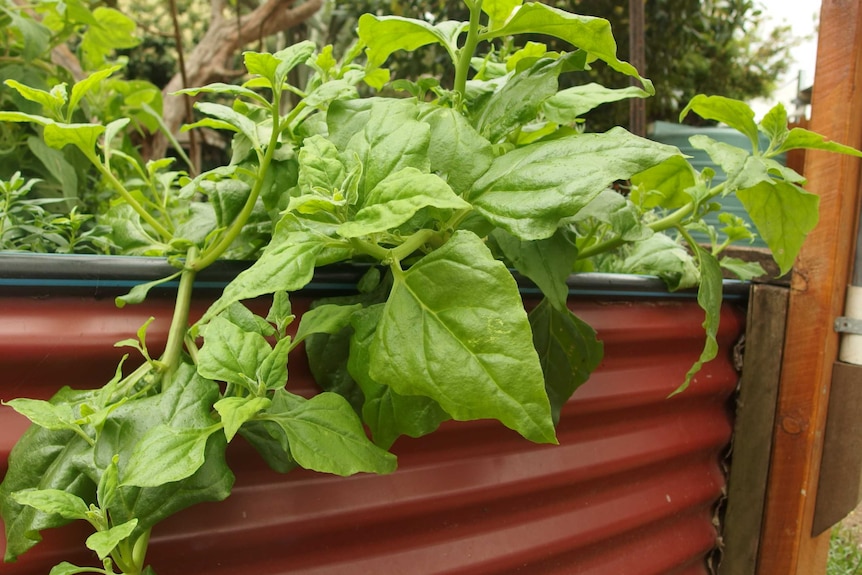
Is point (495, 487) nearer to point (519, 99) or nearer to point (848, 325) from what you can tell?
point (519, 99)

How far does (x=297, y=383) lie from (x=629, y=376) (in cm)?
50

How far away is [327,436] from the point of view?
524mm

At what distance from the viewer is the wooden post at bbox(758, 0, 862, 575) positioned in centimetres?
104

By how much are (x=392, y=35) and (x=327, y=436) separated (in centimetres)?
40

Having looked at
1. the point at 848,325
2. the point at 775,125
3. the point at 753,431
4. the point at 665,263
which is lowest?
the point at 753,431

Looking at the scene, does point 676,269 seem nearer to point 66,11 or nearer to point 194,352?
point 194,352

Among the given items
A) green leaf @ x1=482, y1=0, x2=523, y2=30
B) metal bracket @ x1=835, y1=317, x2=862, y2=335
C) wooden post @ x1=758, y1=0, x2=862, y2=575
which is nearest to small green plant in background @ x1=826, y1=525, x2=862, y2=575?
A: wooden post @ x1=758, y1=0, x2=862, y2=575

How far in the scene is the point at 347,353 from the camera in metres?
0.65

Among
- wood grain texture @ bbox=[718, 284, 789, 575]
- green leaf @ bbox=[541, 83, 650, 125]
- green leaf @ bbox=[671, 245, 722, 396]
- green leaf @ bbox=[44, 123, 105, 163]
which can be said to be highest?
green leaf @ bbox=[44, 123, 105, 163]

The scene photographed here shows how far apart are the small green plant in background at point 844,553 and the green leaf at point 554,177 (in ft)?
4.41

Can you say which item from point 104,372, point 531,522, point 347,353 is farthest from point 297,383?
point 531,522

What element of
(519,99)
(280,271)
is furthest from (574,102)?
(280,271)

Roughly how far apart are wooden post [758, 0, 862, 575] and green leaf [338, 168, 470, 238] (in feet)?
2.87

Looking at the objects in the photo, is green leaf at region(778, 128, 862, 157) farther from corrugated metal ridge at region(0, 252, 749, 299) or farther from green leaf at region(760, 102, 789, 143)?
corrugated metal ridge at region(0, 252, 749, 299)
